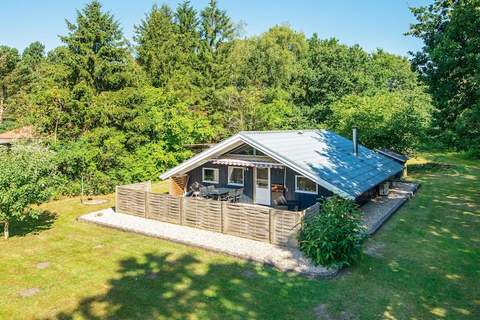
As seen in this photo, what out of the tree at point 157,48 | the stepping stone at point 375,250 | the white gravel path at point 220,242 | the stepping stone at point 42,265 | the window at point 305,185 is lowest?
the stepping stone at point 42,265

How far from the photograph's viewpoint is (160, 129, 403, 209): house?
51.4 ft

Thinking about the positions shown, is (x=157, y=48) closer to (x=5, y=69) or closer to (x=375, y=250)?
(x=5, y=69)

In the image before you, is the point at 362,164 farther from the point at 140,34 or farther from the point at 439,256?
the point at 140,34

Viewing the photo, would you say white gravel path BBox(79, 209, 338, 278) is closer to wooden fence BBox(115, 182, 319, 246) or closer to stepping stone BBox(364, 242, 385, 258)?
wooden fence BBox(115, 182, 319, 246)

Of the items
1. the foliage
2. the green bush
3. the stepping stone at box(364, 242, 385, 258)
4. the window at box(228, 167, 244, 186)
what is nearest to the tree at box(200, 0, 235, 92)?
the foliage

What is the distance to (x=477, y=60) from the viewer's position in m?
15.9

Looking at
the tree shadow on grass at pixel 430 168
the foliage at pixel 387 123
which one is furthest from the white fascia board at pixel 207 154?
the tree shadow on grass at pixel 430 168

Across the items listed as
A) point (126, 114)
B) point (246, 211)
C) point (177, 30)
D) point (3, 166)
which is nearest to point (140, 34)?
point (177, 30)

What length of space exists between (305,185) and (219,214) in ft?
16.8

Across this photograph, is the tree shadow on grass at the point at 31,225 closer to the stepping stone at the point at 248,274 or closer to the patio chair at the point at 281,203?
the stepping stone at the point at 248,274

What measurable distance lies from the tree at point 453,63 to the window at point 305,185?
24.6ft

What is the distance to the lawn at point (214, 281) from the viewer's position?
8.66 m

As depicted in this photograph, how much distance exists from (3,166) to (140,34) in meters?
33.6

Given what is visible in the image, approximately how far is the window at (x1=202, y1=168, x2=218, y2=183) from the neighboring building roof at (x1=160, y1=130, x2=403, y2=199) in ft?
5.02
